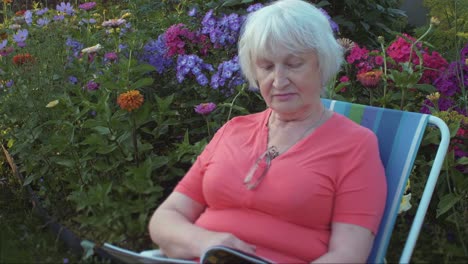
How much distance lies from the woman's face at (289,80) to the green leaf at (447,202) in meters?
1.05

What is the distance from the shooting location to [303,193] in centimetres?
210

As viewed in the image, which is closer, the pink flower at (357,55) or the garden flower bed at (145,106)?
the garden flower bed at (145,106)

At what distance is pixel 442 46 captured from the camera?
4477 mm

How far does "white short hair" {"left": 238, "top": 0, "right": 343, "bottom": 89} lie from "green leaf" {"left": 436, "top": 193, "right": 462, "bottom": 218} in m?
1.08

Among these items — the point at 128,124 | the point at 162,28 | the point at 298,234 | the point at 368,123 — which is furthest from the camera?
the point at 162,28

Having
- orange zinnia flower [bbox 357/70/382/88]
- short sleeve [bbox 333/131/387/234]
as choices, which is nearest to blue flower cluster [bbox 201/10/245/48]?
orange zinnia flower [bbox 357/70/382/88]

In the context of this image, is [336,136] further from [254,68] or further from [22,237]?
[22,237]

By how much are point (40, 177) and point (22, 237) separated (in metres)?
0.42

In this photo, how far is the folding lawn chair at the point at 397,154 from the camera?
7.46ft

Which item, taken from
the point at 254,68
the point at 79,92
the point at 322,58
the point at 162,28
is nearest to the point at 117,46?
the point at 79,92

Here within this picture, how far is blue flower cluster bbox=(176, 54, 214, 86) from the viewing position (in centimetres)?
352

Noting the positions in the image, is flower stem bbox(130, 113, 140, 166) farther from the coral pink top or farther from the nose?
the nose

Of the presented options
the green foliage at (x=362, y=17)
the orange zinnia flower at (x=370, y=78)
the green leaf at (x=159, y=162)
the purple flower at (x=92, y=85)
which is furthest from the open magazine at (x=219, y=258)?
the green foliage at (x=362, y=17)

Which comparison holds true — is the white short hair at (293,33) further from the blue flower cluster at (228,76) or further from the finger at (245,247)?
the blue flower cluster at (228,76)
